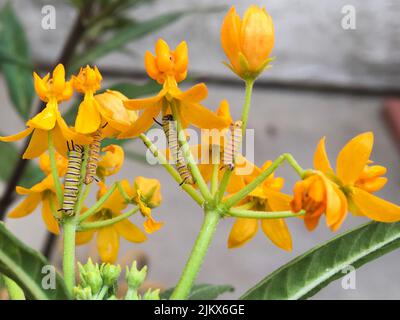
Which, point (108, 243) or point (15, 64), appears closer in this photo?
point (108, 243)

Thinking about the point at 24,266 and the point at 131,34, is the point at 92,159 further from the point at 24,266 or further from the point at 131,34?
the point at 131,34

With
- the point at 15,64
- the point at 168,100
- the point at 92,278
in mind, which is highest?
the point at 15,64

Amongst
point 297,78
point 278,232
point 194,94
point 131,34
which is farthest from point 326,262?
point 297,78

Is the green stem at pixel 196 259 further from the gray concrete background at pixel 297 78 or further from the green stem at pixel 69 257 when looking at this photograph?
the gray concrete background at pixel 297 78

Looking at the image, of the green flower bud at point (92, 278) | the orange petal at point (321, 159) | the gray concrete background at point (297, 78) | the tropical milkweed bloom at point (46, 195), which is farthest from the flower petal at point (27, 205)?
the gray concrete background at point (297, 78)

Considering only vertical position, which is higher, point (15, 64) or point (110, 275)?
point (15, 64)
